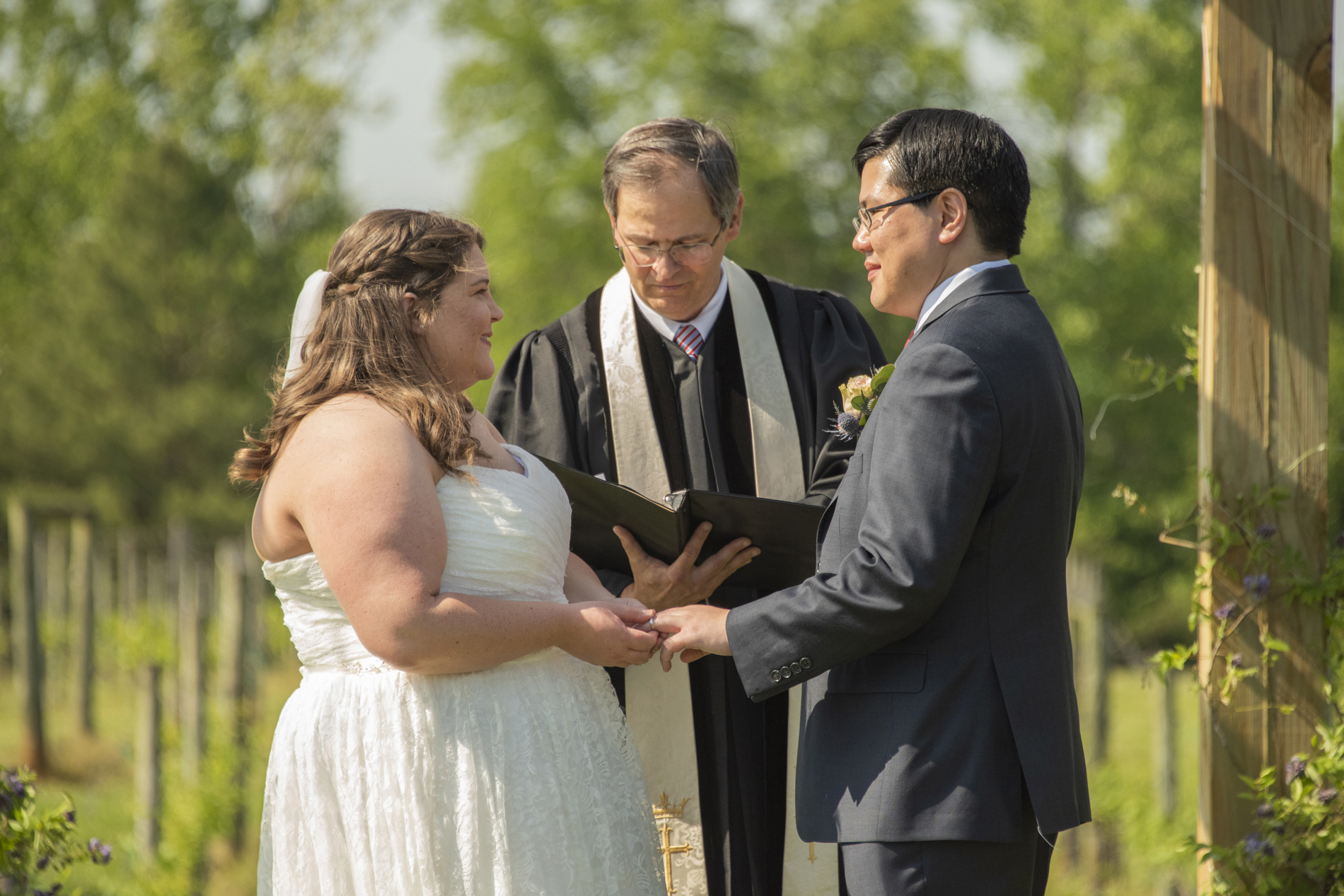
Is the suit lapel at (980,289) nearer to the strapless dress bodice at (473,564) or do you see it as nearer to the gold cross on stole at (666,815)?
the strapless dress bodice at (473,564)

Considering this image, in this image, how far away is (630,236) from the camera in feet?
11.2

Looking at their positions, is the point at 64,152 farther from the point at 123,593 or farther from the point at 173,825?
the point at 173,825

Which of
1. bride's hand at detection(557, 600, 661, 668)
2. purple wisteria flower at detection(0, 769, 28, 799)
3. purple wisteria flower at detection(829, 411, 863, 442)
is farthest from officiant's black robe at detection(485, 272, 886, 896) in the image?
purple wisteria flower at detection(0, 769, 28, 799)

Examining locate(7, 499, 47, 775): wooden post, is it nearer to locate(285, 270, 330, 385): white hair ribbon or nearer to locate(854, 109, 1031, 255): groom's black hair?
locate(285, 270, 330, 385): white hair ribbon

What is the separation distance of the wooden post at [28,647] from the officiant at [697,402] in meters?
6.45

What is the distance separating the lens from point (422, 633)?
228cm

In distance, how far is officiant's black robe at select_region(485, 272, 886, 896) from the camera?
133 inches

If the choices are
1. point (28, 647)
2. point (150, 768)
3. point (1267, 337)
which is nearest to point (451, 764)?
point (1267, 337)

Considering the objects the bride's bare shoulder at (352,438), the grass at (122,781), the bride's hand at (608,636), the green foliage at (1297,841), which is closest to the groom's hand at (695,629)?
the bride's hand at (608,636)

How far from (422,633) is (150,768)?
5.71 meters

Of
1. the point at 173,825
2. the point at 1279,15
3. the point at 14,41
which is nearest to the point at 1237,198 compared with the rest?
the point at 1279,15

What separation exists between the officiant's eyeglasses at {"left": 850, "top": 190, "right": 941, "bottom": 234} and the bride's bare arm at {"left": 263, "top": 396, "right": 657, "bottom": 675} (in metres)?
0.97

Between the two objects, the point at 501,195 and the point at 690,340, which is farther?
the point at 501,195

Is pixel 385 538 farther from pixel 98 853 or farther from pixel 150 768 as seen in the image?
pixel 150 768
